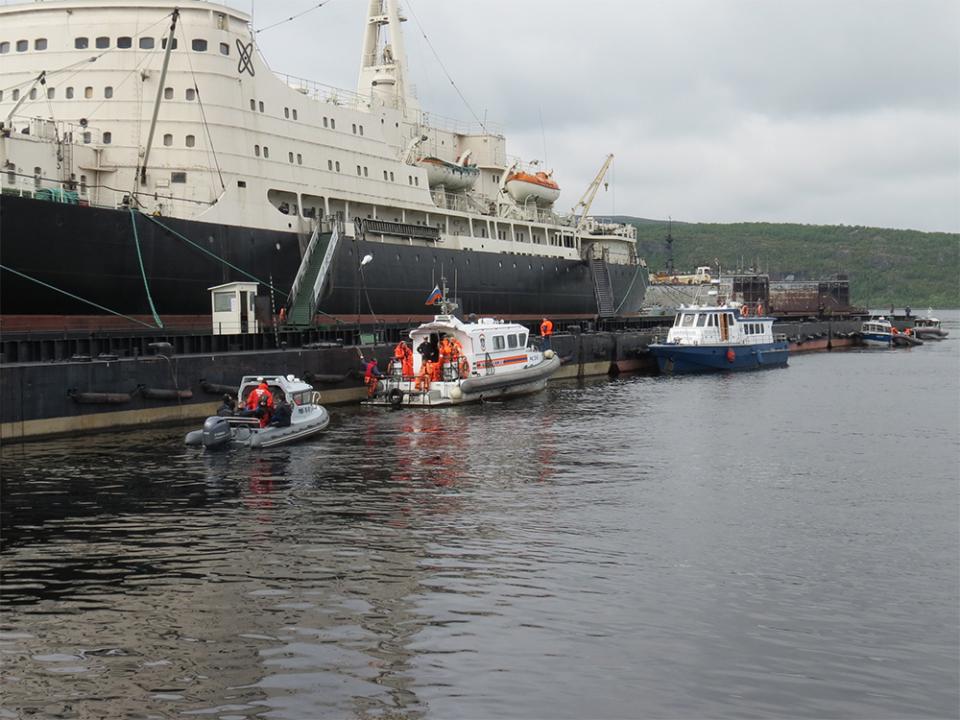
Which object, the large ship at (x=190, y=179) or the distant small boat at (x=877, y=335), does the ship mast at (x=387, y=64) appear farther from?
the distant small boat at (x=877, y=335)

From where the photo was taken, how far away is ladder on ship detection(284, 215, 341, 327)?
37.9m

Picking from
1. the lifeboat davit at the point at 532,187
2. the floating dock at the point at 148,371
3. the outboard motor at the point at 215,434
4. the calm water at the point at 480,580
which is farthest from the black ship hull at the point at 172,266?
the outboard motor at the point at 215,434

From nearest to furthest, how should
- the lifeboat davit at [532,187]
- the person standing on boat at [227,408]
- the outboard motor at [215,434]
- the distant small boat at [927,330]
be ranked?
the outboard motor at [215,434] < the person standing on boat at [227,408] < the lifeboat davit at [532,187] < the distant small boat at [927,330]

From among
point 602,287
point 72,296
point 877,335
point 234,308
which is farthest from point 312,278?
point 877,335

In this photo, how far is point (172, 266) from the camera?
3388 cm

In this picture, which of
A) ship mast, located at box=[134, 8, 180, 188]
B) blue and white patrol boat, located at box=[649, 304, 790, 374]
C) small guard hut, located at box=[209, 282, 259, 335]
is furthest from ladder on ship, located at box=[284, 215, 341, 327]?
blue and white patrol boat, located at box=[649, 304, 790, 374]

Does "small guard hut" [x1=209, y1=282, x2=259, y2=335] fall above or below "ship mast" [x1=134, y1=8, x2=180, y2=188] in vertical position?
below

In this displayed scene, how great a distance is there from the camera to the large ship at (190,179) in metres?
31.3

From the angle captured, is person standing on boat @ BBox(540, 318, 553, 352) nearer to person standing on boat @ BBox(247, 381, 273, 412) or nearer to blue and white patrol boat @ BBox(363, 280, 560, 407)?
blue and white patrol boat @ BBox(363, 280, 560, 407)

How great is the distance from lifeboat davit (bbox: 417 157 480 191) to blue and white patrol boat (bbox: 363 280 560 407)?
17.2 metres

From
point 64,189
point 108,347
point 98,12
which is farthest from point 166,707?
point 98,12

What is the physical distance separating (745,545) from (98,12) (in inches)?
1335

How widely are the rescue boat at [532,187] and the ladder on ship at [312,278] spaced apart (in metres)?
22.2

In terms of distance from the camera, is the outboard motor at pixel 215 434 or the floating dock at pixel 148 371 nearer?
the outboard motor at pixel 215 434
